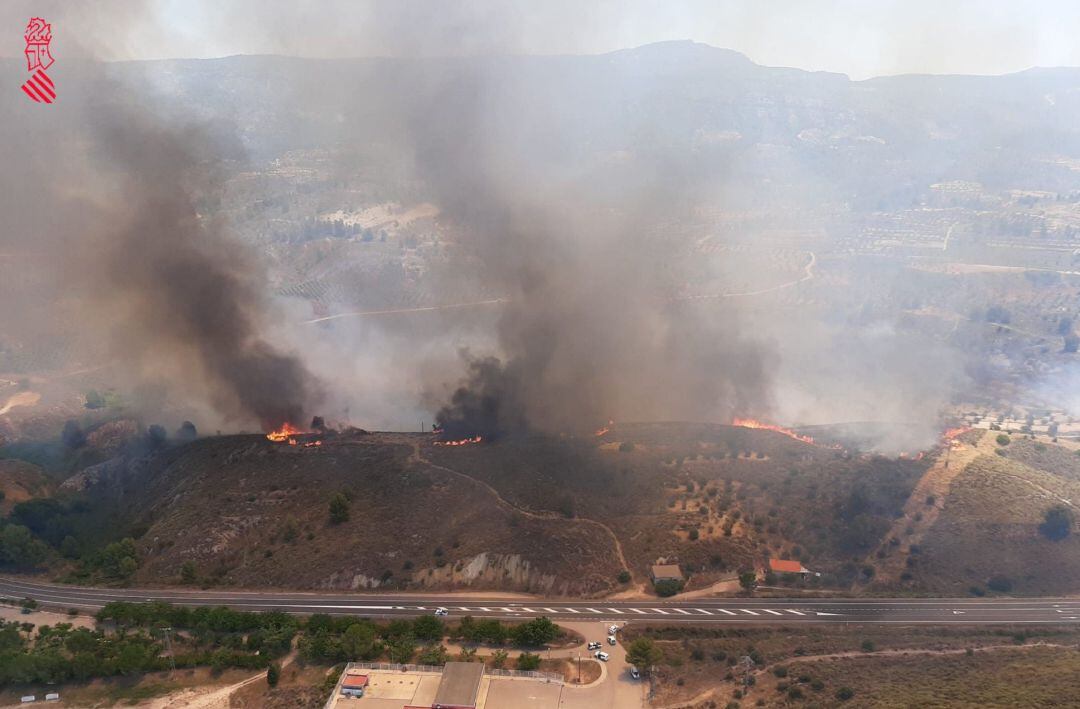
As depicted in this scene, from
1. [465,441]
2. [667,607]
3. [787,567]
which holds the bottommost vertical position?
[667,607]

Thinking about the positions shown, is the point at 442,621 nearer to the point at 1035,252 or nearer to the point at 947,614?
the point at 947,614

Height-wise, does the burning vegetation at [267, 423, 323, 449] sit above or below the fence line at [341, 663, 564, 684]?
above

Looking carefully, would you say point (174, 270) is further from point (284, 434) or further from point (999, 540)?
point (999, 540)

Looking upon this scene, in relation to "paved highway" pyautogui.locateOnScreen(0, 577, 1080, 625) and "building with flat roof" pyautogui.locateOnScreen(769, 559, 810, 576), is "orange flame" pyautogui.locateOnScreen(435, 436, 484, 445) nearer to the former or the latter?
"paved highway" pyautogui.locateOnScreen(0, 577, 1080, 625)

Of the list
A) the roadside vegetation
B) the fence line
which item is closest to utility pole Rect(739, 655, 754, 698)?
the roadside vegetation

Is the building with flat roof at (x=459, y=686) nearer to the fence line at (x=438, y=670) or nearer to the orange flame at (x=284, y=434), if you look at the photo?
the fence line at (x=438, y=670)

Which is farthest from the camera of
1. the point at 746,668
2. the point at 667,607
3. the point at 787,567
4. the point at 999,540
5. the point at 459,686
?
the point at 999,540

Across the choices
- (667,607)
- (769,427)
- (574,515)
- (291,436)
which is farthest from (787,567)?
(291,436)
